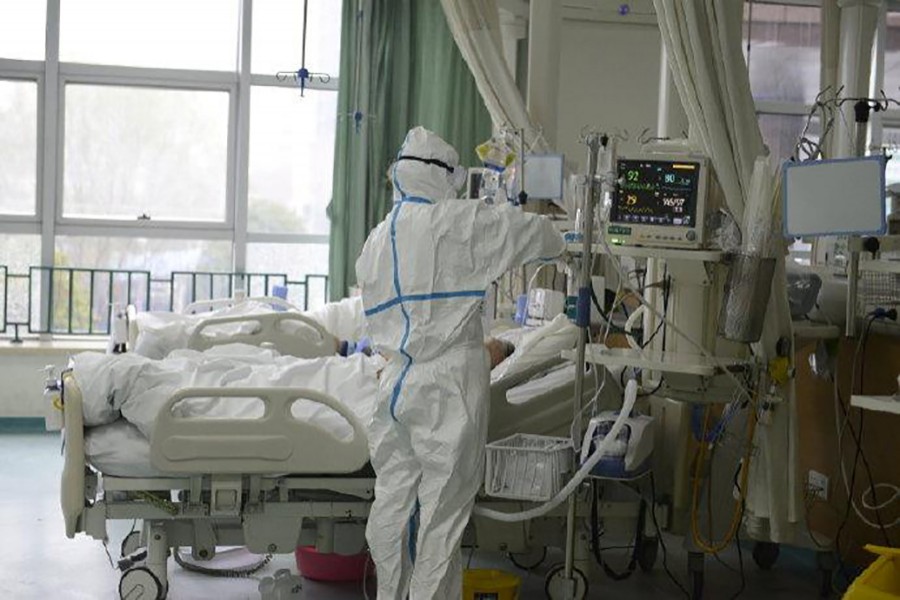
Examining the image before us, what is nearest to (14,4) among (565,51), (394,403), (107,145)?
(107,145)

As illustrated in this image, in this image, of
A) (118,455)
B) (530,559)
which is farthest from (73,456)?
(530,559)

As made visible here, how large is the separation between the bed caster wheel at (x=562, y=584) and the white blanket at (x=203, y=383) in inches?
32.1

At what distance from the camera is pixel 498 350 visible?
441 cm

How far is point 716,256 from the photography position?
3.69m

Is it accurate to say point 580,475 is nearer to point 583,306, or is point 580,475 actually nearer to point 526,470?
point 526,470

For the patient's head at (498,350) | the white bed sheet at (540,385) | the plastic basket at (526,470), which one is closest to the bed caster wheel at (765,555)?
the white bed sheet at (540,385)

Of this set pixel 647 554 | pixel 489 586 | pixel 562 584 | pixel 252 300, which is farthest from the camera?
pixel 252 300

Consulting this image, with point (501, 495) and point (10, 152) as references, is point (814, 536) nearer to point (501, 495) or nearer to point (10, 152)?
point (501, 495)

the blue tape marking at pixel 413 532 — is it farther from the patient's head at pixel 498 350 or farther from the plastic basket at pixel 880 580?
the plastic basket at pixel 880 580

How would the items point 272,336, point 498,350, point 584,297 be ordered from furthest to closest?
point 272,336 → point 498,350 → point 584,297

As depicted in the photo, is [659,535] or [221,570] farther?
[221,570]

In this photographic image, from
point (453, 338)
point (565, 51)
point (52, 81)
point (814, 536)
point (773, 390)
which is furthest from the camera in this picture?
point (565, 51)

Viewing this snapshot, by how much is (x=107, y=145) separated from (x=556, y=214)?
10.2 feet

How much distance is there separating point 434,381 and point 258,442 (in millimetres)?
564
